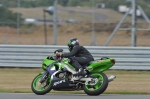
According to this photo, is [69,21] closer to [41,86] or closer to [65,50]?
[65,50]

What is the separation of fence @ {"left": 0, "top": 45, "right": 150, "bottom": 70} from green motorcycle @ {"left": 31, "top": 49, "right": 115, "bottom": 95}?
229 inches

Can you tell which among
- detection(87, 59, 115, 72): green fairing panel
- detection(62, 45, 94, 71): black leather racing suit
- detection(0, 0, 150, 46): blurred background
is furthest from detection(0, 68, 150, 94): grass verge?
detection(0, 0, 150, 46): blurred background

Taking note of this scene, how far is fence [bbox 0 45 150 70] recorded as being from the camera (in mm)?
18172

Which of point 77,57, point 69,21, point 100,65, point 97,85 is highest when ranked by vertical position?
point 77,57

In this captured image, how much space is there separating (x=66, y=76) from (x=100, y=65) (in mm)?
928

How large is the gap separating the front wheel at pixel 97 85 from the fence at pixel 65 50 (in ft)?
20.2

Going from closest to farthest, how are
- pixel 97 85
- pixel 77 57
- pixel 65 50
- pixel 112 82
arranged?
pixel 97 85 < pixel 77 57 < pixel 112 82 < pixel 65 50

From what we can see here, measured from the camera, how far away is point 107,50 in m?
18.5

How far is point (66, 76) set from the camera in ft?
41.5

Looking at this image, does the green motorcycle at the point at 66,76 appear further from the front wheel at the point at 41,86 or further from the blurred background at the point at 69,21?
the blurred background at the point at 69,21

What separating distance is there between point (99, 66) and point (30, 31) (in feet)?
51.9

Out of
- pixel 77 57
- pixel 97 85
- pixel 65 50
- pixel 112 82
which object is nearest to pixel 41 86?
pixel 77 57

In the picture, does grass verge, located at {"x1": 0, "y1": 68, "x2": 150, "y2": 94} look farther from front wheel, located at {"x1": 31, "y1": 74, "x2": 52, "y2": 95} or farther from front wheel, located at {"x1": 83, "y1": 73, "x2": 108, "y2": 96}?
front wheel, located at {"x1": 83, "y1": 73, "x2": 108, "y2": 96}

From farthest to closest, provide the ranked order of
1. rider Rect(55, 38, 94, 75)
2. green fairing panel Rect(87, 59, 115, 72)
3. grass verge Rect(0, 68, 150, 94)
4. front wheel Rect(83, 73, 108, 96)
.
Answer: grass verge Rect(0, 68, 150, 94)
rider Rect(55, 38, 94, 75)
green fairing panel Rect(87, 59, 115, 72)
front wheel Rect(83, 73, 108, 96)
